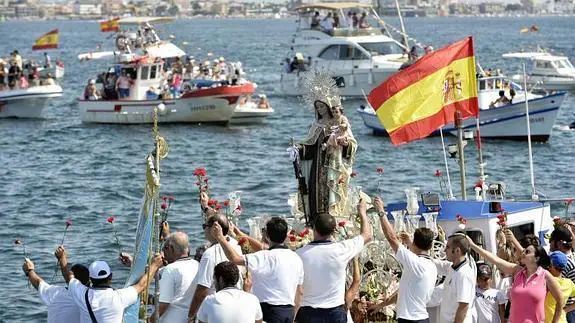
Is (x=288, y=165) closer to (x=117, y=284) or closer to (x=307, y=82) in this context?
(x=117, y=284)

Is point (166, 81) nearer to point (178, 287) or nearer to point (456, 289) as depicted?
point (178, 287)

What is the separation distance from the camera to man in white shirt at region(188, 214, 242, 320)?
41.0 ft

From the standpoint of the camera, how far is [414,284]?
12.9m

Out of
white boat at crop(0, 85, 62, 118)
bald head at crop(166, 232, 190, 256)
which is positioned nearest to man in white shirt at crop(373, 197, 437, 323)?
bald head at crop(166, 232, 190, 256)

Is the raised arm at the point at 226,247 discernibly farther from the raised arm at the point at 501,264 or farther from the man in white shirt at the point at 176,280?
the raised arm at the point at 501,264

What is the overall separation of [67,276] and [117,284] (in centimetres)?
1128

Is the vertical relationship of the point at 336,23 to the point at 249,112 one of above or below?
above

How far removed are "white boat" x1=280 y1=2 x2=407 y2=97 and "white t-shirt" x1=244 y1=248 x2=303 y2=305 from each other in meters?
50.8

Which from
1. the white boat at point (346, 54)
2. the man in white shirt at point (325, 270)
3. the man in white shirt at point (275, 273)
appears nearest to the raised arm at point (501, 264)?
the man in white shirt at point (325, 270)

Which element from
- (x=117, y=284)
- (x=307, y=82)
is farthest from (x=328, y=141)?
(x=117, y=284)

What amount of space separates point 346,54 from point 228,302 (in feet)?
180

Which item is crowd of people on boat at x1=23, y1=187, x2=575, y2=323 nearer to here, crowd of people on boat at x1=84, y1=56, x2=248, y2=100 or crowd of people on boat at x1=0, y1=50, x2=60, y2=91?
crowd of people on boat at x1=84, y1=56, x2=248, y2=100

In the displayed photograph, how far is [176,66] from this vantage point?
188 feet

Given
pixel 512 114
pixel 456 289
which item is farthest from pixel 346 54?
pixel 456 289
